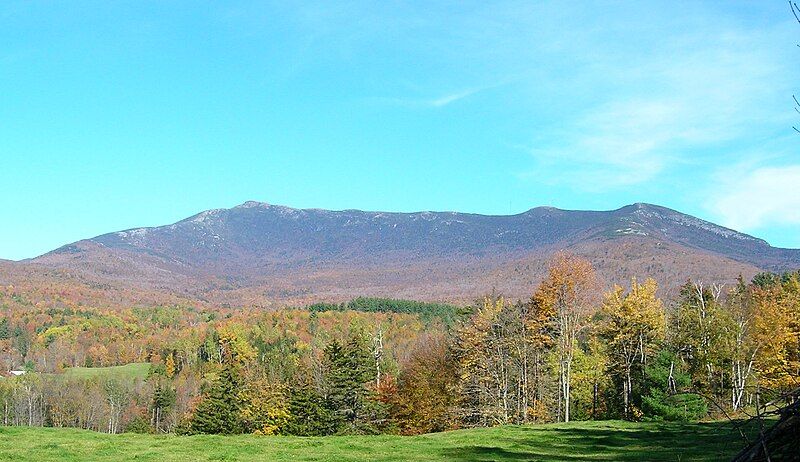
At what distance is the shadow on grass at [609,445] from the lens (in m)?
16.5

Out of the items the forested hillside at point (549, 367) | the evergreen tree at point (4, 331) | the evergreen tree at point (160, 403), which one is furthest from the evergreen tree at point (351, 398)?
the evergreen tree at point (4, 331)

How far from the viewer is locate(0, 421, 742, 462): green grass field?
17.2 meters

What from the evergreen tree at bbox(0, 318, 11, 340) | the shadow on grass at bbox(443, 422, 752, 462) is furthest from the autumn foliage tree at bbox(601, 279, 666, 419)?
the evergreen tree at bbox(0, 318, 11, 340)

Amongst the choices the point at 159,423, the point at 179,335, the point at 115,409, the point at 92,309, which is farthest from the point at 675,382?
the point at 92,309

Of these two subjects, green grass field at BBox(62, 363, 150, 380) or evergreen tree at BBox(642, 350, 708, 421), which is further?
green grass field at BBox(62, 363, 150, 380)

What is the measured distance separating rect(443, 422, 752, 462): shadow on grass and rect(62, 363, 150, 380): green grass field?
100483mm

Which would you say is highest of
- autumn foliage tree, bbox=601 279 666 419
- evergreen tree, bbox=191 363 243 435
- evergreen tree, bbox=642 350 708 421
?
autumn foliage tree, bbox=601 279 666 419

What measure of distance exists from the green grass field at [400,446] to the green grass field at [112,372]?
95.2 m

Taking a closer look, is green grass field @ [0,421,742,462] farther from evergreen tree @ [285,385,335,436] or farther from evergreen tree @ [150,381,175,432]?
evergreen tree @ [150,381,175,432]

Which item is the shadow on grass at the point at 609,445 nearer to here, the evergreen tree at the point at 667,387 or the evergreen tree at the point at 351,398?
the evergreen tree at the point at 667,387

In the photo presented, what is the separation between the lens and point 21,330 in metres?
150

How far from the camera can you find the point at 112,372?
378 ft

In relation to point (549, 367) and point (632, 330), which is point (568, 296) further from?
point (549, 367)

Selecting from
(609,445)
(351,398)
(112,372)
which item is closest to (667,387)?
(609,445)
